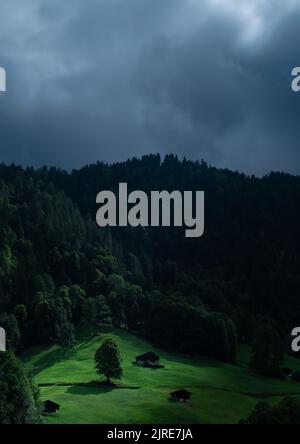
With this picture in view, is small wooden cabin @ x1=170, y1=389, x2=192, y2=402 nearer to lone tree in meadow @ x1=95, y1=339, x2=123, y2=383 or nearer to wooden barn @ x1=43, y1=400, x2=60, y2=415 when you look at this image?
lone tree in meadow @ x1=95, y1=339, x2=123, y2=383

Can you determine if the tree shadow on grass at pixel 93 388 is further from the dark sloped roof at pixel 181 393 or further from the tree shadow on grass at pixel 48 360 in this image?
the tree shadow on grass at pixel 48 360

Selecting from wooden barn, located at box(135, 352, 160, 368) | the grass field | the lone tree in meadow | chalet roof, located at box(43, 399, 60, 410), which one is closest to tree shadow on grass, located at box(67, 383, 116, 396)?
the grass field

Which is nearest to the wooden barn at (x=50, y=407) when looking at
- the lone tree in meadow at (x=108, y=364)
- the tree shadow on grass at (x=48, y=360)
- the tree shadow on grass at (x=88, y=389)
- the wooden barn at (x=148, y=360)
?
the tree shadow on grass at (x=88, y=389)

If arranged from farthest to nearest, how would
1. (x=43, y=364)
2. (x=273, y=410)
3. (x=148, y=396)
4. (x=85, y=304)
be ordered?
(x=85, y=304), (x=43, y=364), (x=148, y=396), (x=273, y=410)

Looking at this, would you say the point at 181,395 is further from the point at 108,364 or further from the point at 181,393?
the point at 108,364

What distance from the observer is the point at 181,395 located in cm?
11494

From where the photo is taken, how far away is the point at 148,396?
376ft

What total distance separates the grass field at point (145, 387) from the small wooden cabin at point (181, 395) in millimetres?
1513

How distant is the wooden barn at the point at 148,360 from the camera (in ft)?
478

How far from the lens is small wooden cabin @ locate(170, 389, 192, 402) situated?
114387mm

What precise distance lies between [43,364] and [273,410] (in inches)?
3151
